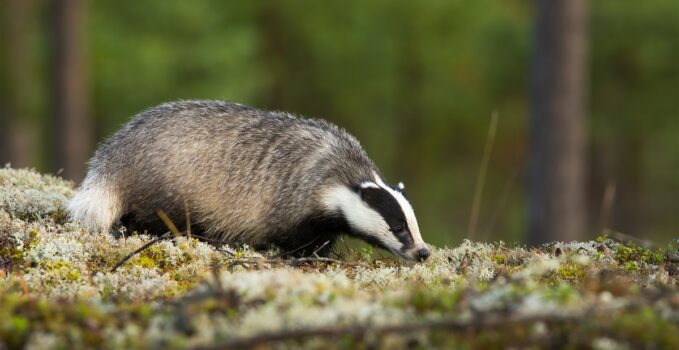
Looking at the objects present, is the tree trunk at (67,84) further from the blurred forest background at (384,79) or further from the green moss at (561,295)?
the green moss at (561,295)

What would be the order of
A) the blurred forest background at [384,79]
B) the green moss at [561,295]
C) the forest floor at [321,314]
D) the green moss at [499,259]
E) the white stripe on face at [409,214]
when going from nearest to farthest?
the forest floor at [321,314] < the green moss at [561,295] < the green moss at [499,259] < the white stripe on face at [409,214] < the blurred forest background at [384,79]

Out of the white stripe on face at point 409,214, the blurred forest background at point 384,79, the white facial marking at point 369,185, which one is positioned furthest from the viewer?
the blurred forest background at point 384,79

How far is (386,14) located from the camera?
79.6 ft

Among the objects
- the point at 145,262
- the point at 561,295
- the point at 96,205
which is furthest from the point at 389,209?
the point at 561,295

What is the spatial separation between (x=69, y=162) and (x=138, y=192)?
12.5 m

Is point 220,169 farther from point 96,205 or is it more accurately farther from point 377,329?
point 377,329

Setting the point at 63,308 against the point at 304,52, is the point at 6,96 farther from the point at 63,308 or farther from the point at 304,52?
the point at 63,308

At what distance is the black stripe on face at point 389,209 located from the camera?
6.07 metres

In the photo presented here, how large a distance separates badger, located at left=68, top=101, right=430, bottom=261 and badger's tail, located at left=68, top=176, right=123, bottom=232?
1 centimetres

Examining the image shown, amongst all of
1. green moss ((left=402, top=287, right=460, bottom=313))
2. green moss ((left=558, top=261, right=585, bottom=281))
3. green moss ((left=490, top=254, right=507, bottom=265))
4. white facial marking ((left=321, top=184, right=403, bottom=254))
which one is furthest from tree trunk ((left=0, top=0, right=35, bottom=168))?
green moss ((left=402, top=287, right=460, bottom=313))

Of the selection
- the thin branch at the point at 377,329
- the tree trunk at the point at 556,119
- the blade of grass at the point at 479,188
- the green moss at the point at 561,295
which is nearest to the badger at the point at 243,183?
the blade of grass at the point at 479,188

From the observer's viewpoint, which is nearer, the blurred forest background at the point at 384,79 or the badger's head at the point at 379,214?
the badger's head at the point at 379,214

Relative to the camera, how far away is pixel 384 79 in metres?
24.9

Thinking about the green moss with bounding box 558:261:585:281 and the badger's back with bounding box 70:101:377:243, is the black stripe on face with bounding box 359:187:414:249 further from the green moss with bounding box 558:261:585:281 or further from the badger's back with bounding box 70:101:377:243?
the green moss with bounding box 558:261:585:281
